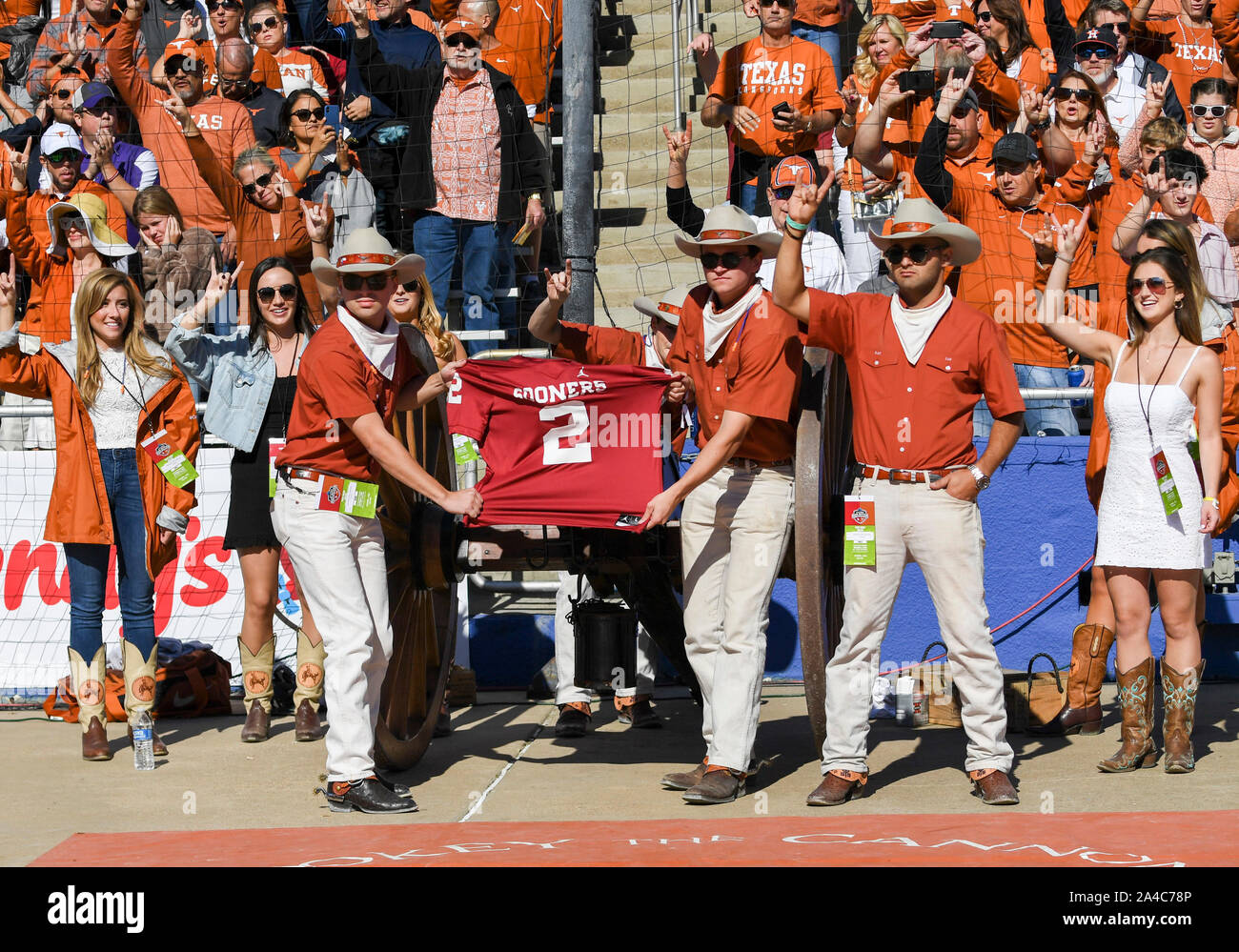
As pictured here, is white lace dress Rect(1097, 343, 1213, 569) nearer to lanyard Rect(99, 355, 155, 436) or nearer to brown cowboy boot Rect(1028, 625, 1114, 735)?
brown cowboy boot Rect(1028, 625, 1114, 735)

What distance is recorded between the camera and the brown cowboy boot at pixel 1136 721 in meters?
6.33

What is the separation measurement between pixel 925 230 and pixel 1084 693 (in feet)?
8.62

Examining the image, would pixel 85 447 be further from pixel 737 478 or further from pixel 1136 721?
pixel 1136 721

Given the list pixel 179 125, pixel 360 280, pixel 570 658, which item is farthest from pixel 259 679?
pixel 179 125

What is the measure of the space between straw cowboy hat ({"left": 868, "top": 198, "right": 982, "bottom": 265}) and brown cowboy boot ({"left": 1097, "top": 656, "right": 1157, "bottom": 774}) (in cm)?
194

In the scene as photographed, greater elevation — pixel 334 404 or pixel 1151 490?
pixel 334 404

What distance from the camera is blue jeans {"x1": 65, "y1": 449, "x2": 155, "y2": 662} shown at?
716 cm

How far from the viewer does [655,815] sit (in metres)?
5.68

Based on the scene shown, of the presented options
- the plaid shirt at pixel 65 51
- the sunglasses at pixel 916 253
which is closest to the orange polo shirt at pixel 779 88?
the sunglasses at pixel 916 253

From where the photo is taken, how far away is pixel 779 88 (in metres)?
9.56

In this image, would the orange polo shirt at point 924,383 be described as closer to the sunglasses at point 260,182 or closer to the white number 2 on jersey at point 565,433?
the white number 2 on jersey at point 565,433

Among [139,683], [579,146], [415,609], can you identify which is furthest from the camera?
[579,146]

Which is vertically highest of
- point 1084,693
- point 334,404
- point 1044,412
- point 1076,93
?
point 1076,93

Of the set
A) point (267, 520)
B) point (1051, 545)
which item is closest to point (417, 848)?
point (267, 520)
